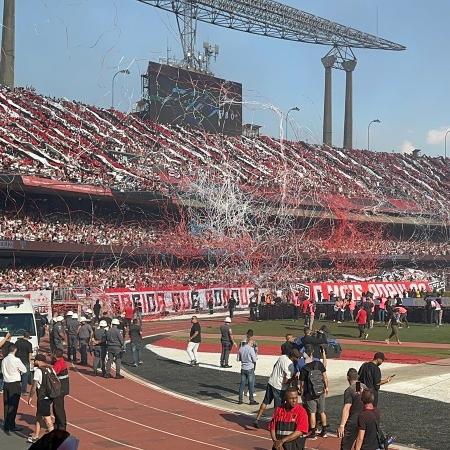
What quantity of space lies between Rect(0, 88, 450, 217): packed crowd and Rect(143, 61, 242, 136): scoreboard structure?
1.54m

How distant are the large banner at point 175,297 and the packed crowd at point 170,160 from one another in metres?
9.02

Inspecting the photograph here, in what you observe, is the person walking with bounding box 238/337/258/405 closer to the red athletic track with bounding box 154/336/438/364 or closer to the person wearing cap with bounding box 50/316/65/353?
the red athletic track with bounding box 154/336/438/364

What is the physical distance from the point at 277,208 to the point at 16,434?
146 feet

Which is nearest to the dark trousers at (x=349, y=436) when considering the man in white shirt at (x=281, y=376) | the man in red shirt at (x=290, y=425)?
the man in red shirt at (x=290, y=425)

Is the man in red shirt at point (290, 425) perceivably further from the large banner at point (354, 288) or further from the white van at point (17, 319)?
the large banner at point (354, 288)

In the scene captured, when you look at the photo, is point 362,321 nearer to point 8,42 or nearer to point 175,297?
point 175,297

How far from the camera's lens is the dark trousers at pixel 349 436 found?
10.2 meters

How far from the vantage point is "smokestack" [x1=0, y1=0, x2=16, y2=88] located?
6688 centimetres

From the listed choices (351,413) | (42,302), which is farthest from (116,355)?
(351,413)

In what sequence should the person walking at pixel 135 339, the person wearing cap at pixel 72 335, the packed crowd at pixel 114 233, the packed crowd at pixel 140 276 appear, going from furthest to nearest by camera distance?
the packed crowd at pixel 114 233
the packed crowd at pixel 140 276
the person wearing cap at pixel 72 335
the person walking at pixel 135 339

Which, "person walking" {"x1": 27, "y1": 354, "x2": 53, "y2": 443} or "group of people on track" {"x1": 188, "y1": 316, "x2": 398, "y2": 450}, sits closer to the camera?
"group of people on track" {"x1": 188, "y1": 316, "x2": 398, "y2": 450}

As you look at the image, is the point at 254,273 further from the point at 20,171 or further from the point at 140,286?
the point at 20,171

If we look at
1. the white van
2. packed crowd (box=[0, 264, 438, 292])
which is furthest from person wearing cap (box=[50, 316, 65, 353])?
packed crowd (box=[0, 264, 438, 292])

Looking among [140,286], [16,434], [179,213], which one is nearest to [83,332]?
[16,434]
